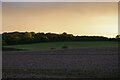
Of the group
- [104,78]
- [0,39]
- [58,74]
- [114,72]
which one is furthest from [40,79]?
[0,39]

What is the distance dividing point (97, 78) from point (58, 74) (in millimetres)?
2911

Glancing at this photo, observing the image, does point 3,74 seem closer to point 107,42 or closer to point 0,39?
point 0,39

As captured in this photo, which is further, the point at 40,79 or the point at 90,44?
the point at 90,44

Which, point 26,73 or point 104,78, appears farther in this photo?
point 26,73

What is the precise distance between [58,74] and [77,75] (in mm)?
1297

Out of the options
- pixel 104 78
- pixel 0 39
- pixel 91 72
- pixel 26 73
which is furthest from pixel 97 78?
pixel 0 39

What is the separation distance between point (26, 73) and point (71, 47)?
28928 millimetres

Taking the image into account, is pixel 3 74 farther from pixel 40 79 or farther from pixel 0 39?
pixel 0 39

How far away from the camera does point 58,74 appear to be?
21641mm

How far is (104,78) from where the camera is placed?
65.8ft

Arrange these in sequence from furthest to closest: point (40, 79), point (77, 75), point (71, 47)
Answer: point (71, 47)
point (77, 75)
point (40, 79)

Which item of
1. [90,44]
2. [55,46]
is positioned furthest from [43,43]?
[90,44]

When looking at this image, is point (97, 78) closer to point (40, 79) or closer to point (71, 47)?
point (40, 79)

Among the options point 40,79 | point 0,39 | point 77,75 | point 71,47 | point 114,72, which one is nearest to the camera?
point 40,79
